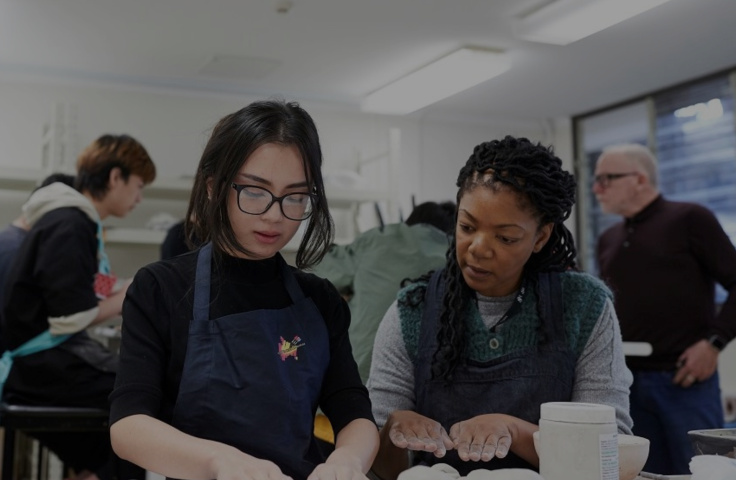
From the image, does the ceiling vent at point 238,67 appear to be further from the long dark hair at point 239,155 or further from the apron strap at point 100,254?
the long dark hair at point 239,155

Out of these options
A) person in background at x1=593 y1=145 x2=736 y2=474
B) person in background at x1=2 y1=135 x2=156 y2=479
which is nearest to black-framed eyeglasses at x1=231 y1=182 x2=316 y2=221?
person in background at x1=2 y1=135 x2=156 y2=479

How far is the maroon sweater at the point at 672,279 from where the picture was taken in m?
2.79

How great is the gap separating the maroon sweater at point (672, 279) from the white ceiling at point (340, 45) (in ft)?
4.08

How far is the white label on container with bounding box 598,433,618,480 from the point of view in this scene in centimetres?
94

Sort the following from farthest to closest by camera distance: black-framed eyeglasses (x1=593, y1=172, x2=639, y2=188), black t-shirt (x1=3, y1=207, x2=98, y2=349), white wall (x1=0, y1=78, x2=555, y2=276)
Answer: white wall (x1=0, y1=78, x2=555, y2=276), black-framed eyeglasses (x1=593, y1=172, x2=639, y2=188), black t-shirt (x1=3, y1=207, x2=98, y2=349)

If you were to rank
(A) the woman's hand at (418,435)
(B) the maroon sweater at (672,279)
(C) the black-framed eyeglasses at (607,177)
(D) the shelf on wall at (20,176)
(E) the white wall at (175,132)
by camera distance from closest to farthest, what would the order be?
(A) the woman's hand at (418,435) < (B) the maroon sweater at (672,279) < (C) the black-framed eyeglasses at (607,177) < (D) the shelf on wall at (20,176) < (E) the white wall at (175,132)

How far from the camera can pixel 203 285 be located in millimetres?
1108

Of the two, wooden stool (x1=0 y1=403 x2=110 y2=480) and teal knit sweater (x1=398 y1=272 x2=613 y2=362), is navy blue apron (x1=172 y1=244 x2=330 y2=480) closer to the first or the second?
teal knit sweater (x1=398 y1=272 x2=613 y2=362)

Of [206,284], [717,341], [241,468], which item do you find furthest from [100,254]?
[717,341]

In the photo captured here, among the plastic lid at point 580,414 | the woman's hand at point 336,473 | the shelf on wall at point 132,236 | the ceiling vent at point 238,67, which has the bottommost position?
the woman's hand at point 336,473

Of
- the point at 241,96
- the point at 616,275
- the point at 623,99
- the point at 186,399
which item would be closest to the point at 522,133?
the point at 623,99

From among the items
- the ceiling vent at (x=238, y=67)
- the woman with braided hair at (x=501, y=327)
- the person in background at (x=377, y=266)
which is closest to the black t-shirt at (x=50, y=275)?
the person in background at (x=377, y=266)

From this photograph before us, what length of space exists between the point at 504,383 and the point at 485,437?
205mm

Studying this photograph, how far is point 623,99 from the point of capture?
534 centimetres
